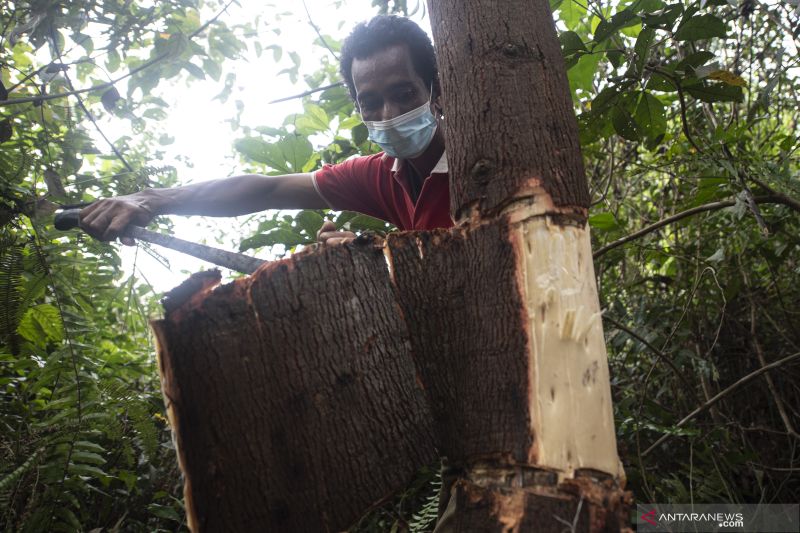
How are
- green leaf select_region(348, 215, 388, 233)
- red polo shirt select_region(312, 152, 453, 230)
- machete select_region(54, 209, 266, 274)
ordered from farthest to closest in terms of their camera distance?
green leaf select_region(348, 215, 388, 233) → red polo shirt select_region(312, 152, 453, 230) → machete select_region(54, 209, 266, 274)

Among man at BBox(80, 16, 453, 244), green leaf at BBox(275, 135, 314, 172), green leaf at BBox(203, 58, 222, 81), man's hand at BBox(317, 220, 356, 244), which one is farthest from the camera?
green leaf at BBox(203, 58, 222, 81)

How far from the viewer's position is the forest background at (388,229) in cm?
221

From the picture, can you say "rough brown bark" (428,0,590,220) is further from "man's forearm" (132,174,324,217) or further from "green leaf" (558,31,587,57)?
"man's forearm" (132,174,324,217)

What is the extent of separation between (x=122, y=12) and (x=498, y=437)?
9.37ft

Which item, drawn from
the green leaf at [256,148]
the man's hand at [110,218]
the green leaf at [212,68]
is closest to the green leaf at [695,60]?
the green leaf at [256,148]

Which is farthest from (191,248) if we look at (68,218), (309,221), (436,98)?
(436,98)

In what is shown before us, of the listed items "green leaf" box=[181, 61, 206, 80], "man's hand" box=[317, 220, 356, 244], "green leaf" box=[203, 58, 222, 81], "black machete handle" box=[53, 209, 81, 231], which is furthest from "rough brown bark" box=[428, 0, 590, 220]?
"green leaf" box=[203, 58, 222, 81]

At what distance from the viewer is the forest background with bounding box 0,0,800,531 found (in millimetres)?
2215

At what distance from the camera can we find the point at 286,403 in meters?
1.28

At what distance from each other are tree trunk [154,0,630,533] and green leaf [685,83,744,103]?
1.16 metres

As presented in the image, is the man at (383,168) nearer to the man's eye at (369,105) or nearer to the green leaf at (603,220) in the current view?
the man's eye at (369,105)

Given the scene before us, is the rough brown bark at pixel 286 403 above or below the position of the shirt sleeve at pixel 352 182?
below

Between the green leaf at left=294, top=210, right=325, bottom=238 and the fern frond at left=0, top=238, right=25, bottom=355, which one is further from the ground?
the green leaf at left=294, top=210, right=325, bottom=238

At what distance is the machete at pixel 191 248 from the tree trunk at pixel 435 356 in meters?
0.23
